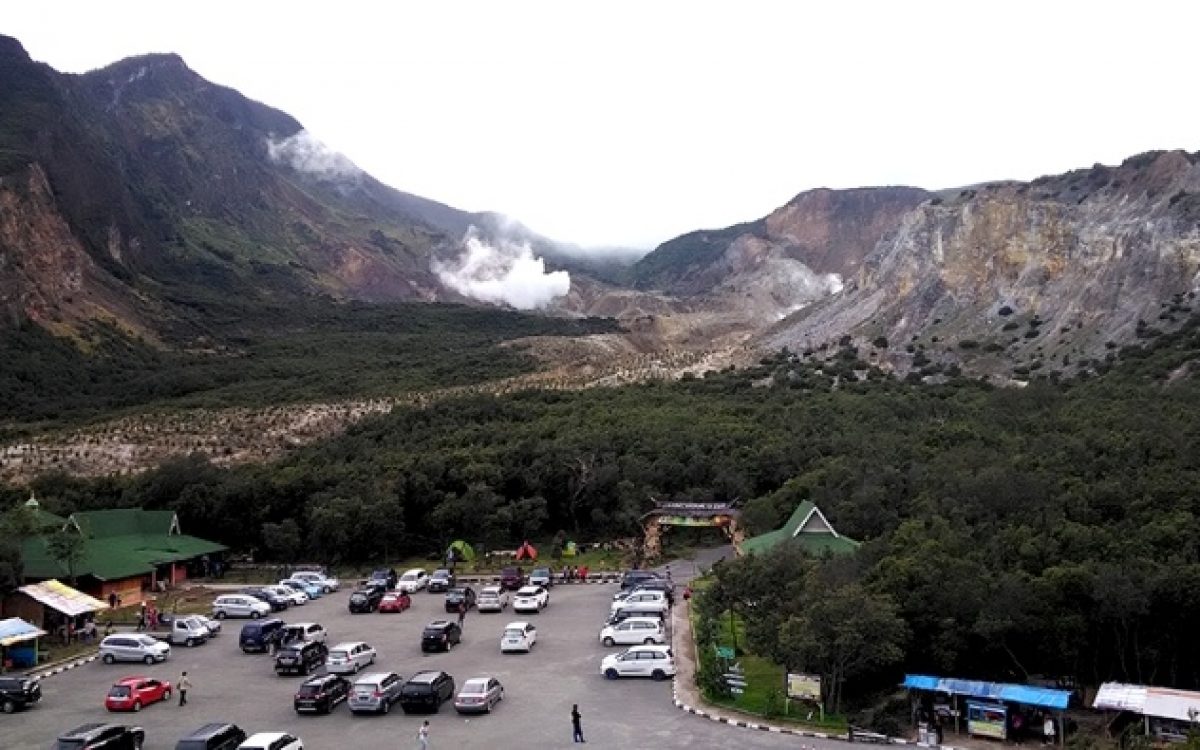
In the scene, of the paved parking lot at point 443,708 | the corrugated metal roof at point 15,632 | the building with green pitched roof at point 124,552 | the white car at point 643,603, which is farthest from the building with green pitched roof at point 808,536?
the building with green pitched roof at point 124,552

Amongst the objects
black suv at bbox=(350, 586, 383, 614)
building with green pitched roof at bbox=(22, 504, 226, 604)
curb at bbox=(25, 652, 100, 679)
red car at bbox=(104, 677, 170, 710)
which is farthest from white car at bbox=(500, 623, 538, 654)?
building with green pitched roof at bbox=(22, 504, 226, 604)

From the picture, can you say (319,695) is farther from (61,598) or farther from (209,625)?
(61,598)

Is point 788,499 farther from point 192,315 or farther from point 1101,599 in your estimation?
point 192,315

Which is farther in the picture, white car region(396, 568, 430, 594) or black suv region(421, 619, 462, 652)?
white car region(396, 568, 430, 594)

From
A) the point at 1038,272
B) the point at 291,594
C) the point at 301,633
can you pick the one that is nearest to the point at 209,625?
the point at 301,633

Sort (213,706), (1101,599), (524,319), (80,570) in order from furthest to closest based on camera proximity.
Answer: (524,319)
(80,570)
(213,706)
(1101,599)

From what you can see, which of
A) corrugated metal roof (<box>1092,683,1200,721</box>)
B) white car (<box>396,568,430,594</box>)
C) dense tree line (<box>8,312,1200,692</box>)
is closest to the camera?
corrugated metal roof (<box>1092,683,1200,721</box>)

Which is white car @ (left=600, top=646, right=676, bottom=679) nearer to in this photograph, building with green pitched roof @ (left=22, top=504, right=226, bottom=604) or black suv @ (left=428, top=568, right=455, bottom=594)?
black suv @ (left=428, top=568, right=455, bottom=594)

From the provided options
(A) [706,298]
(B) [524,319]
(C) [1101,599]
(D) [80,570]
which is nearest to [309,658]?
(D) [80,570]
